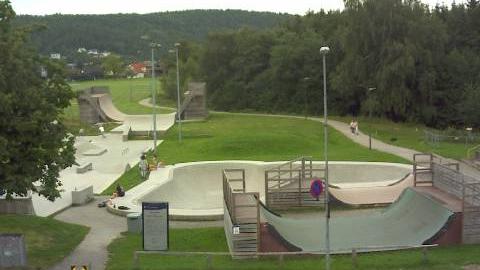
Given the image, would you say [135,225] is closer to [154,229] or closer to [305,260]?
[154,229]

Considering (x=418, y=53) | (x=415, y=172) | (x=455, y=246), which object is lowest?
(x=455, y=246)

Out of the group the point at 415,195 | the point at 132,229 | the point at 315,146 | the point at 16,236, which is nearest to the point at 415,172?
the point at 415,195

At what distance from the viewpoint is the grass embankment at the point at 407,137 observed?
38.9 m

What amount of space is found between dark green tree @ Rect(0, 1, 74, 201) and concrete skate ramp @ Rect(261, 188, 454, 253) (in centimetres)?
651

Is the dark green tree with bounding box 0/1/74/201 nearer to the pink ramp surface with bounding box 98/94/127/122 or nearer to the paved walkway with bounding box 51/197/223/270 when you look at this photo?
the paved walkway with bounding box 51/197/223/270

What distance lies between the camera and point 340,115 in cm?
6912

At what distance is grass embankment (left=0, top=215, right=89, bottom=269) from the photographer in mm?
17000

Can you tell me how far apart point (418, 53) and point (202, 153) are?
2604cm

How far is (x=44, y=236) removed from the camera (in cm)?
1909

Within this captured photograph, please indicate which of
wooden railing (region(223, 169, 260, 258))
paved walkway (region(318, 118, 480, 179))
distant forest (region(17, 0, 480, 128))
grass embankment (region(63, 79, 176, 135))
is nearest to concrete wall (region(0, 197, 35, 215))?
wooden railing (region(223, 169, 260, 258))

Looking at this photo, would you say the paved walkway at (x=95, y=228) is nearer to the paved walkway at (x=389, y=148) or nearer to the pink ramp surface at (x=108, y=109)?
the paved walkway at (x=389, y=148)

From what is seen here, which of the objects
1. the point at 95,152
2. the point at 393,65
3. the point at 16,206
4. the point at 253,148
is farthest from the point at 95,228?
the point at 393,65

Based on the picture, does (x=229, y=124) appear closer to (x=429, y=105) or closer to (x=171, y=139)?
(x=171, y=139)

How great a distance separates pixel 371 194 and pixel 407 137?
23697 millimetres
